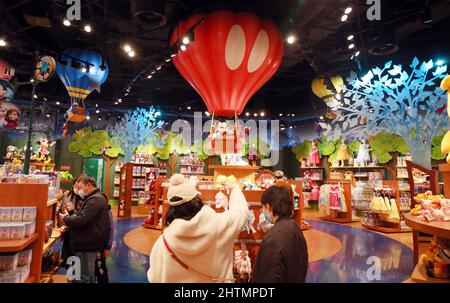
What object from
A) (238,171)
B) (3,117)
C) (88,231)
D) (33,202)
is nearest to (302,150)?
(238,171)

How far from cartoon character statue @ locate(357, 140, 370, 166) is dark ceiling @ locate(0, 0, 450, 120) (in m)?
2.56

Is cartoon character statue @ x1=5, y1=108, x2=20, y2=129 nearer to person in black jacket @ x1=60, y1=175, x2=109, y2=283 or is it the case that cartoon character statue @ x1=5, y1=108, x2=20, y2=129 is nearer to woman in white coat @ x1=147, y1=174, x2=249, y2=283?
person in black jacket @ x1=60, y1=175, x2=109, y2=283

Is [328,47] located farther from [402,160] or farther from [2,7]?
[2,7]

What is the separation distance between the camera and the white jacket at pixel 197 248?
149cm

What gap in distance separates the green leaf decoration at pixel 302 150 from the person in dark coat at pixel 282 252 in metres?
12.1

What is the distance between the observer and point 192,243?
1489 mm

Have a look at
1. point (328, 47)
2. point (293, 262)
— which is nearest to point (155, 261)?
point (293, 262)

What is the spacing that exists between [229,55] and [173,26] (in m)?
2.65

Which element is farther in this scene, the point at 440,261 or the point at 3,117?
the point at 3,117

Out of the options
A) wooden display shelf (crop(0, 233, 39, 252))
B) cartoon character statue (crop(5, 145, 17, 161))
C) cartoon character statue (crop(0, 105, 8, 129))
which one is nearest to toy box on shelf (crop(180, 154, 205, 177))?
cartoon character statue (crop(5, 145, 17, 161))

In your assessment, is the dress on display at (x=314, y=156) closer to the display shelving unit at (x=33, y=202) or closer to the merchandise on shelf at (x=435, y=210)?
the merchandise on shelf at (x=435, y=210)

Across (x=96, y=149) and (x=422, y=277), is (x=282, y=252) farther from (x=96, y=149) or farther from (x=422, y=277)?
(x=96, y=149)

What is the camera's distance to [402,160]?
31.3 ft

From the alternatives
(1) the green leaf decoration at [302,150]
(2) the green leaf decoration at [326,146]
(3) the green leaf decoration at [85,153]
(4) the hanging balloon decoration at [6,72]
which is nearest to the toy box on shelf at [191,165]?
(3) the green leaf decoration at [85,153]
